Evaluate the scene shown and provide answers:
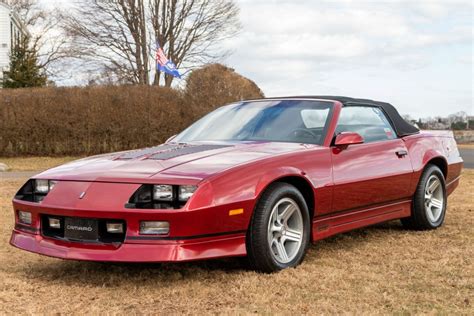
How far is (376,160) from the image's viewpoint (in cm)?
541

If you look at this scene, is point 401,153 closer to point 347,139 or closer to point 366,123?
point 366,123

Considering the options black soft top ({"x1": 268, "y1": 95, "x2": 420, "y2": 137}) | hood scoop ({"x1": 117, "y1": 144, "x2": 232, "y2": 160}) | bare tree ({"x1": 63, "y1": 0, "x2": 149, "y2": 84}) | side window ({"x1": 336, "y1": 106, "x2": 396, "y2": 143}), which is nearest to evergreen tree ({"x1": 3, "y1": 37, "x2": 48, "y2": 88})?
bare tree ({"x1": 63, "y1": 0, "x2": 149, "y2": 84})

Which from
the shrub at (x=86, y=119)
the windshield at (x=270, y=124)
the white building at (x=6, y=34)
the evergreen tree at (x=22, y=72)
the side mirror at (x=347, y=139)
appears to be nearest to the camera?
the side mirror at (x=347, y=139)

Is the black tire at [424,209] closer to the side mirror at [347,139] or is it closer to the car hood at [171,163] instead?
the side mirror at [347,139]

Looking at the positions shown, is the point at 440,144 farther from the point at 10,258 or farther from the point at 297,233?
the point at 10,258

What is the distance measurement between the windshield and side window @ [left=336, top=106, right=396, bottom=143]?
186mm

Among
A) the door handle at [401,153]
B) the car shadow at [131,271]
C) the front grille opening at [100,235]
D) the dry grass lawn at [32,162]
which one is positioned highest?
the door handle at [401,153]

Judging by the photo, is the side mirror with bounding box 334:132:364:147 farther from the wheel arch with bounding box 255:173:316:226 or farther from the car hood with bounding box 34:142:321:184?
the wheel arch with bounding box 255:173:316:226

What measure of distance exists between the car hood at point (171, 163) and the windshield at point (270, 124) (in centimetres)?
23

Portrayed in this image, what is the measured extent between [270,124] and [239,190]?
Answer: 1326mm

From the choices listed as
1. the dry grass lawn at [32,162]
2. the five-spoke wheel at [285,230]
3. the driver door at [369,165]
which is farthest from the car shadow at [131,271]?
the dry grass lawn at [32,162]

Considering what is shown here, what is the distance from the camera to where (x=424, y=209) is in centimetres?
606

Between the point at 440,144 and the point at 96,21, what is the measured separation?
90.5 ft

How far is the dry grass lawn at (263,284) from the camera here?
358cm
